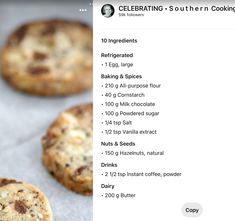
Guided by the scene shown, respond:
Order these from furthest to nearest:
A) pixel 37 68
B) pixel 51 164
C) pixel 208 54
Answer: pixel 37 68, pixel 51 164, pixel 208 54

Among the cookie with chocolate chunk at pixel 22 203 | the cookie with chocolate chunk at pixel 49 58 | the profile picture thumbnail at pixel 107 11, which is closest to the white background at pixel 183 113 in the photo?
the profile picture thumbnail at pixel 107 11

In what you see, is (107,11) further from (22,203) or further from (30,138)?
(30,138)

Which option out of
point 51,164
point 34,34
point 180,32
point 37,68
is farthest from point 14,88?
point 180,32

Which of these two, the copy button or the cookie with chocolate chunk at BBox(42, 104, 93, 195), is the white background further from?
the cookie with chocolate chunk at BBox(42, 104, 93, 195)

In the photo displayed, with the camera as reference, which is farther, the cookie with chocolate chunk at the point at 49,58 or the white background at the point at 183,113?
the cookie with chocolate chunk at the point at 49,58

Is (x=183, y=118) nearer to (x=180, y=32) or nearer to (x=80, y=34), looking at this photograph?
(x=180, y=32)

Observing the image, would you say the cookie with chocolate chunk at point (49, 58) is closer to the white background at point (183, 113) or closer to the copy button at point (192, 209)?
the white background at point (183, 113)
